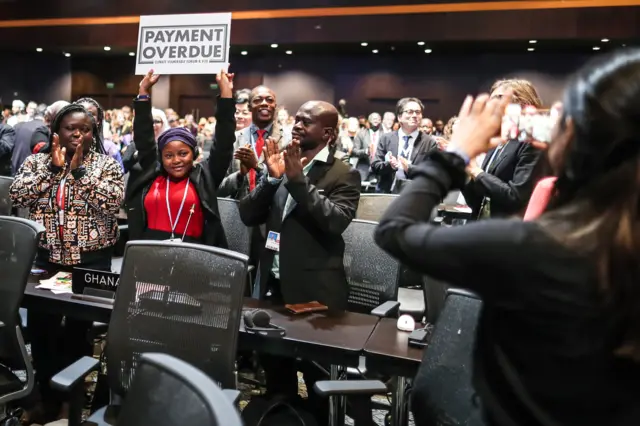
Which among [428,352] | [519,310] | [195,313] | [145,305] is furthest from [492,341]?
[145,305]

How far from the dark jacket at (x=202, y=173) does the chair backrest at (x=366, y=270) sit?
673 millimetres

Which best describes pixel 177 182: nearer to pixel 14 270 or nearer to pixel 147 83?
pixel 147 83

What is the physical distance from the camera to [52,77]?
16.4m

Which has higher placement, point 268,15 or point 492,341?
point 268,15

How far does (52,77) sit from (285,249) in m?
16.2

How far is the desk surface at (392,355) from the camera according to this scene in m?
1.90

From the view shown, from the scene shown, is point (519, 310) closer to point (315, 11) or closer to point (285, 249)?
point (285, 249)

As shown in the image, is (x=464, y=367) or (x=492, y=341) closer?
(x=492, y=341)

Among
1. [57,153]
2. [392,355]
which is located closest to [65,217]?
[57,153]

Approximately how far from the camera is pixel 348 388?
5.52 ft

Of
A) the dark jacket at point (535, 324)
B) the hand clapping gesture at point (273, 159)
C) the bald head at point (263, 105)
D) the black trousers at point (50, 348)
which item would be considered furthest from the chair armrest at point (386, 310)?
the bald head at point (263, 105)

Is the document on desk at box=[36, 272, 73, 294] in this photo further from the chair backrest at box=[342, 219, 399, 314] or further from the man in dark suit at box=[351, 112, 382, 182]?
the man in dark suit at box=[351, 112, 382, 182]

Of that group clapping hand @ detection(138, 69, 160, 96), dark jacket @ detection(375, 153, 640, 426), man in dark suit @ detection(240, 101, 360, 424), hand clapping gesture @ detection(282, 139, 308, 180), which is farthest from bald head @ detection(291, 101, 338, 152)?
dark jacket @ detection(375, 153, 640, 426)

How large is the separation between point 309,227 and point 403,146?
10.2 ft
